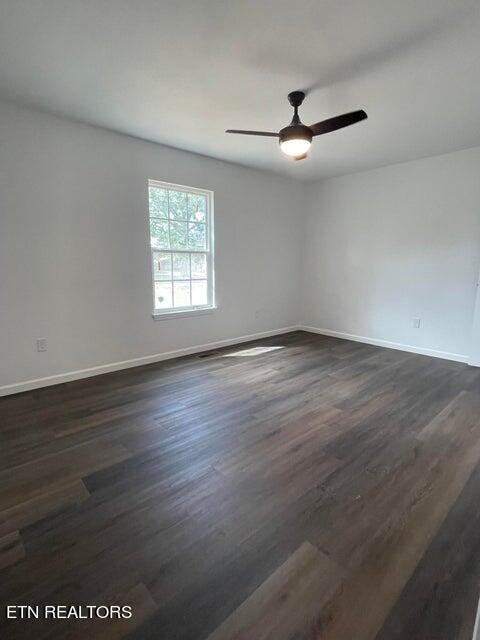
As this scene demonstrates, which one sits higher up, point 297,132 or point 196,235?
point 297,132

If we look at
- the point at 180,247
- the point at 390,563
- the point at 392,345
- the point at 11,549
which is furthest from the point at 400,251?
the point at 11,549

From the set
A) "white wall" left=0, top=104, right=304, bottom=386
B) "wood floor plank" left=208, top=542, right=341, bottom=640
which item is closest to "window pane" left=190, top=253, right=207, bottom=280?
"white wall" left=0, top=104, right=304, bottom=386

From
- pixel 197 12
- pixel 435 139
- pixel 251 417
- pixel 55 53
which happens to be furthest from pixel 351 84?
pixel 251 417

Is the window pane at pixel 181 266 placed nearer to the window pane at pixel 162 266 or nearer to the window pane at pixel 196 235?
the window pane at pixel 162 266

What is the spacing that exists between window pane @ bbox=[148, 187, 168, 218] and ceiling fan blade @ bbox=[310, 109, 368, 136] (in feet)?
6.84

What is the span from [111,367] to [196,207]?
2325mm

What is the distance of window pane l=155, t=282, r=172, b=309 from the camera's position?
13.0 ft

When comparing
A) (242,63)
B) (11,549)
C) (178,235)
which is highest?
(242,63)

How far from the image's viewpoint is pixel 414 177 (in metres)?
4.25

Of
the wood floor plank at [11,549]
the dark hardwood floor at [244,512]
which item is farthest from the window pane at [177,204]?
the wood floor plank at [11,549]

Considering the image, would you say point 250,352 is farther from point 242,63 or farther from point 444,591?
point 444,591

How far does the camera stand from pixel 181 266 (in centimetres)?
413

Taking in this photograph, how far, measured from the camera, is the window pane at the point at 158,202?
378 centimetres

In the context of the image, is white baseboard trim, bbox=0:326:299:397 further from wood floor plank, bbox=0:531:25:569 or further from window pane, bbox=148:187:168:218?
wood floor plank, bbox=0:531:25:569
